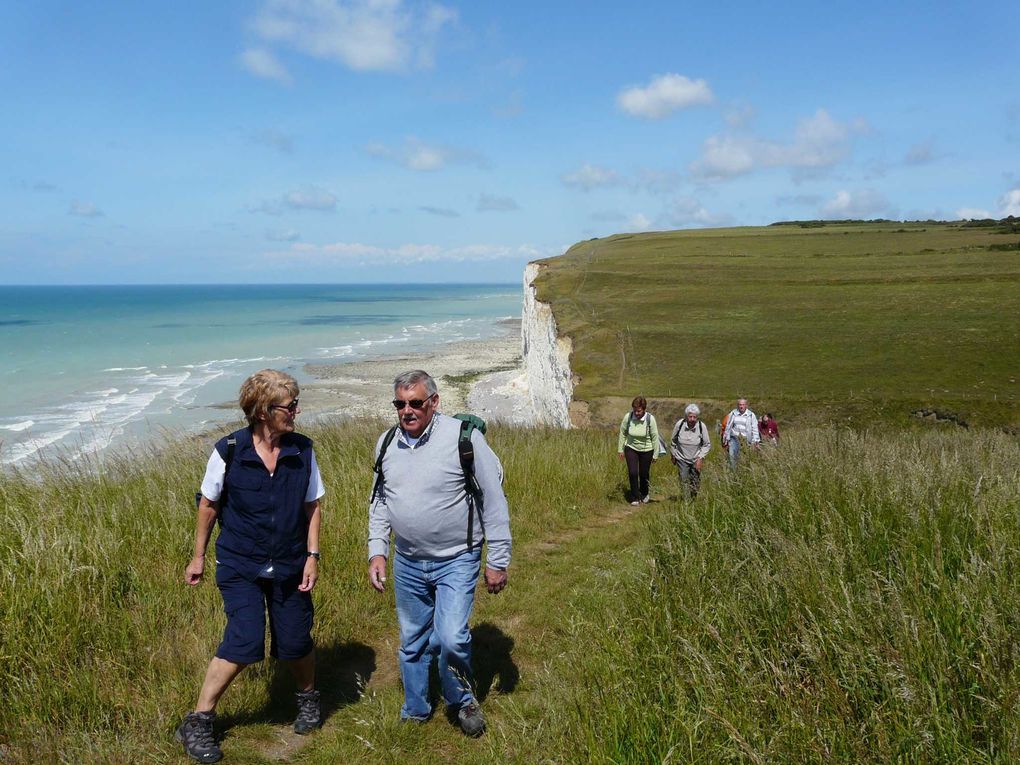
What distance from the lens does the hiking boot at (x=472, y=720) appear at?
13.0 ft

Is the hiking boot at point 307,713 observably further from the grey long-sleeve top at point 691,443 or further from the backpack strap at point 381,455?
the grey long-sleeve top at point 691,443

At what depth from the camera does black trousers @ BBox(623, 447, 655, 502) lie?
1023 centimetres

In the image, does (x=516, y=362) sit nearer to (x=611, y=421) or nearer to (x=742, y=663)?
(x=611, y=421)

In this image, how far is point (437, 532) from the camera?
154 inches

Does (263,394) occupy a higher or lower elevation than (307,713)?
higher

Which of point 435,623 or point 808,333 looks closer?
Answer: point 435,623

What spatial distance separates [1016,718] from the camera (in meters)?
2.47

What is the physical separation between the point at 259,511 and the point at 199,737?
46.3 inches

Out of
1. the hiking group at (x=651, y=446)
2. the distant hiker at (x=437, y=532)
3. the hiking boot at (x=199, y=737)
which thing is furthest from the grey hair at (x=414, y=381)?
the hiking group at (x=651, y=446)

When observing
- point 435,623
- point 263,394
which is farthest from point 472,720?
point 263,394

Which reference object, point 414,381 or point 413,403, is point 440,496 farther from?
point 414,381

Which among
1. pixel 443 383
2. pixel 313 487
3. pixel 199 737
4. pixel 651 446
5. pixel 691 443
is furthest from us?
pixel 443 383

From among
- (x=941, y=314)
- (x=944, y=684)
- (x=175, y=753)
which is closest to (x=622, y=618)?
(x=944, y=684)

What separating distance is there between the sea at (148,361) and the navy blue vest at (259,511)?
404cm
